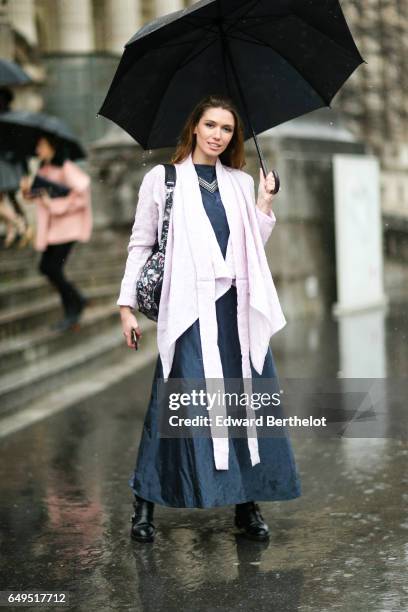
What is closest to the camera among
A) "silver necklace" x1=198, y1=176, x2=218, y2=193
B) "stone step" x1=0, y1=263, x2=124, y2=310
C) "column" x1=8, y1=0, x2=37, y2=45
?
"silver necklace" x1=198, y1=176, x2=218, y2=193

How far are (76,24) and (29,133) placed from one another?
6687 millimetres

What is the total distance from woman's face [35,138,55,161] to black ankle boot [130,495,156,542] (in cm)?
634

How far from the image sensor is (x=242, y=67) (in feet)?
15.5

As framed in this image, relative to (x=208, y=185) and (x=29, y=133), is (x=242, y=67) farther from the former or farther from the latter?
(x=29, y=133)

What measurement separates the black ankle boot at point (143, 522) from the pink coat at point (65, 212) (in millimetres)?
6000

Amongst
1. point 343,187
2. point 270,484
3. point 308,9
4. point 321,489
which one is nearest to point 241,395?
point 270,484

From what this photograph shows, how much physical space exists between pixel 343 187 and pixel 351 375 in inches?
246

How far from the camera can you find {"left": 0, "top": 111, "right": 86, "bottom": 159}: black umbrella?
10.2 metres

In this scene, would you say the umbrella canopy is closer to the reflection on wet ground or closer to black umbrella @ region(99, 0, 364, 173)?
black umbrella @ region(99, 0, 364, 173)

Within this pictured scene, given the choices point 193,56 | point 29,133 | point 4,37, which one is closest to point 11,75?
point 29,133

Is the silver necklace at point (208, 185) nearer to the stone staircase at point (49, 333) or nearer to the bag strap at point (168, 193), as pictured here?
the bag strap at point (168, 193)

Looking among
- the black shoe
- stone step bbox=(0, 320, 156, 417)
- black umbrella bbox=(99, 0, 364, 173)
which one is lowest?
stone step bbox=(0, 320, 156, 417)

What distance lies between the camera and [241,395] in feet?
15.0

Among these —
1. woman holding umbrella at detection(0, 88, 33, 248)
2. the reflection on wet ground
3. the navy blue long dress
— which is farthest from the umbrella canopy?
woman holding umbrella at detection(0, 88, 33, 248)
